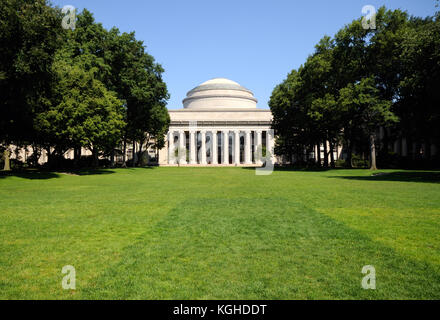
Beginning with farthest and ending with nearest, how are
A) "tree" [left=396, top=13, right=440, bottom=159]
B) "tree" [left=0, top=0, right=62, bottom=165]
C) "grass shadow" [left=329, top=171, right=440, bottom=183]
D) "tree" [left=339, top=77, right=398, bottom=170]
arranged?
1. "tree" [left=339, top=77, right=398, bottom=170]
2. "grass shadow" [left=329, top=171, right=440, bottom=183]
3. "tree" [left=396, top=13, right=440, bottom=159]
4. "tree" [left=0, top=0, right=62, bottom=165]

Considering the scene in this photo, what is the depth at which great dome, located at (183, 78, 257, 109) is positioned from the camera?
10431 centimetres

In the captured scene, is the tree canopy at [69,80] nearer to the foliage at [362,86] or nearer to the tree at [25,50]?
the tree at [25,50]

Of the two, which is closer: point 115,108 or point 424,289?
point 424,289

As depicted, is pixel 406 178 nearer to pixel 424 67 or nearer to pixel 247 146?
pixel 424 67

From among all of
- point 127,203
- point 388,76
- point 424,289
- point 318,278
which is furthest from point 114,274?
point 388,76

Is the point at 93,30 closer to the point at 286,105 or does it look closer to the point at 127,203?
the point at 286,105

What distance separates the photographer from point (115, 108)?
38.1 meters

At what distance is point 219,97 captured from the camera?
105 metres

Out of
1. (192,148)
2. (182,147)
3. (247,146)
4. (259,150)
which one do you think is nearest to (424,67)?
(259,150)

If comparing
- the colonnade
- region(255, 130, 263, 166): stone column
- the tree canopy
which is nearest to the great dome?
the colonnade

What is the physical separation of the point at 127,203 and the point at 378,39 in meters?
38.7

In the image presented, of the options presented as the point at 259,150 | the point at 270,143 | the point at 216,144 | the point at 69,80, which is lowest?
the point at 259,150

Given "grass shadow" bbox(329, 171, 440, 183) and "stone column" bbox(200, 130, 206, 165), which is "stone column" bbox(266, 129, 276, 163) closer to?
"stone column" bbox(200, 130, 206, 165)
